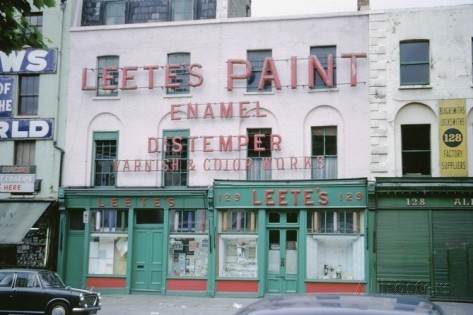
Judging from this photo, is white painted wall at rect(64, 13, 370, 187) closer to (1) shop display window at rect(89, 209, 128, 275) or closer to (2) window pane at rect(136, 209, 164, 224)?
(2) window pane at rect(136, 209, 164, 224)

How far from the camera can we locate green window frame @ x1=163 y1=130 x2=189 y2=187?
80.4ft

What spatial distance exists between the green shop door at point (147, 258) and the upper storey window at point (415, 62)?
1139cm

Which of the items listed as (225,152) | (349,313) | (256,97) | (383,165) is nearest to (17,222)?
Result: (225,152)

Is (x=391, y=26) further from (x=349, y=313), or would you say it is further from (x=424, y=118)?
(x=349, y=313)

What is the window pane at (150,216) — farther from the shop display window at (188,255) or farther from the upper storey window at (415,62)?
the upper storey window at (415,62)

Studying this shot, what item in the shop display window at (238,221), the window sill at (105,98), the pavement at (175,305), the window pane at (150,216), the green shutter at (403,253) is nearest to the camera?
the pavement at (175,305)

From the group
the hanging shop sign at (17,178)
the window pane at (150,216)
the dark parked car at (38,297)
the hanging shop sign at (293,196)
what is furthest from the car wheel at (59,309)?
the hanging shop sign at (17,178)

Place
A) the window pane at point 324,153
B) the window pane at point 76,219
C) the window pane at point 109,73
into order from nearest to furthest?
the window pane at point 324,153 → the window pane at point 76,219 → the window pane at point 109,73

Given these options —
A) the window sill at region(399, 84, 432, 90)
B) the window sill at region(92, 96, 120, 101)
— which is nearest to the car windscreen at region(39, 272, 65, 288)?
the window sill at region(92, 96, 120, 101)

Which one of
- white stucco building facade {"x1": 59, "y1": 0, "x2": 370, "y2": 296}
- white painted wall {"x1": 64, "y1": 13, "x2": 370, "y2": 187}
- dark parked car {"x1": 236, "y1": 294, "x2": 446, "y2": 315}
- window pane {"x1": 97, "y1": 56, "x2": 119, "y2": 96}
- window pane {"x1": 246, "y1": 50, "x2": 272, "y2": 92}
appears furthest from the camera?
window pane {"x1": 97, "y1": 56, "x2": 119, "y2": 96}

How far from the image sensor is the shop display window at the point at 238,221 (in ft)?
77.3

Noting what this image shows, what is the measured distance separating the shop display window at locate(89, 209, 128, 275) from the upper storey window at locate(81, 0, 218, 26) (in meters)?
9.08

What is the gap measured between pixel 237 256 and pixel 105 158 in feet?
23.1

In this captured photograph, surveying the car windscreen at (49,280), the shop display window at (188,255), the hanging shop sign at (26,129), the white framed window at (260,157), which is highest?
the hanging shop sign at (26,129)
